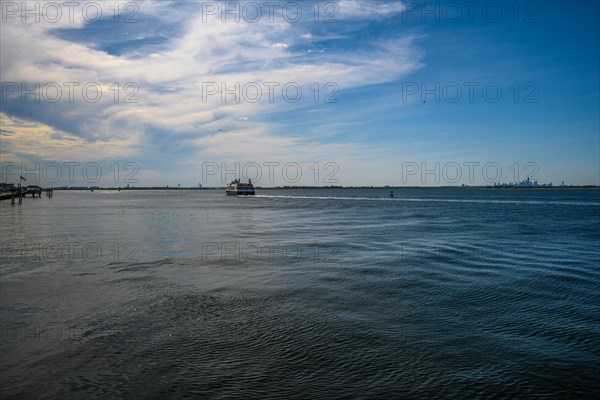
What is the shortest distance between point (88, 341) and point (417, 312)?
7967 millimetres

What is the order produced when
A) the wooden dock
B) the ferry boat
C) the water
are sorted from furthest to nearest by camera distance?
the ferry boat
the wooden dock
the water

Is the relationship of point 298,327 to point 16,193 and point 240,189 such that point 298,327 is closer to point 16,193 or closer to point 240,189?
point 16,193

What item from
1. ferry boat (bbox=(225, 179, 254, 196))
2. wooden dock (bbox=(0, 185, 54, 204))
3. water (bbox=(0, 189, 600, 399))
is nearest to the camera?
water (bbox=(0, 189, 600, 399))

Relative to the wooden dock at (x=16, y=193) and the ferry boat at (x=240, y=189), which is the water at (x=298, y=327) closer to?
the wooden dock at (x=16, y=193)

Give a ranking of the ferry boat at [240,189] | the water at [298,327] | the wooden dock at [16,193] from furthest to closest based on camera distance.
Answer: the ferry boat at [240,189] → the wooden dock at [16,193] → the water at [298,327]

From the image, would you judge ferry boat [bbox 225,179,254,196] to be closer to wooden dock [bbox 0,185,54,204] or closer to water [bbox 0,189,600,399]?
wooden dock [bbox 0,185,54,204]

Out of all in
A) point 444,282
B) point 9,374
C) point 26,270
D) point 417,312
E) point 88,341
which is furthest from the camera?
point 26,270

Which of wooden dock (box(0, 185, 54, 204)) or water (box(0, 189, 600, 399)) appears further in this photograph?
wooden dock (box(0, 185, 54, 204))

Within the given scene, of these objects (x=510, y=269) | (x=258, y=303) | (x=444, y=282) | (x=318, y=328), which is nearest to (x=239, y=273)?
(x=258, y=303)

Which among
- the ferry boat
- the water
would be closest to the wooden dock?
the ferry boat

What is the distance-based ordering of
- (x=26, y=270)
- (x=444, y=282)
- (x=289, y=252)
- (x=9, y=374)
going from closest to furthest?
(x=9, y=374) < (x=444, y=282) < (x=26, y=270) < (x=289, y=252)

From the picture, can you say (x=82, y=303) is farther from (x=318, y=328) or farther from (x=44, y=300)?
(x=318, y=328)

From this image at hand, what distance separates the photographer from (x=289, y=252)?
66.4 feet

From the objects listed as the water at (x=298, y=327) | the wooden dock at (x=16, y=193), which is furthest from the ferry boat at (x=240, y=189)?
the water at (x=298, y=327)
